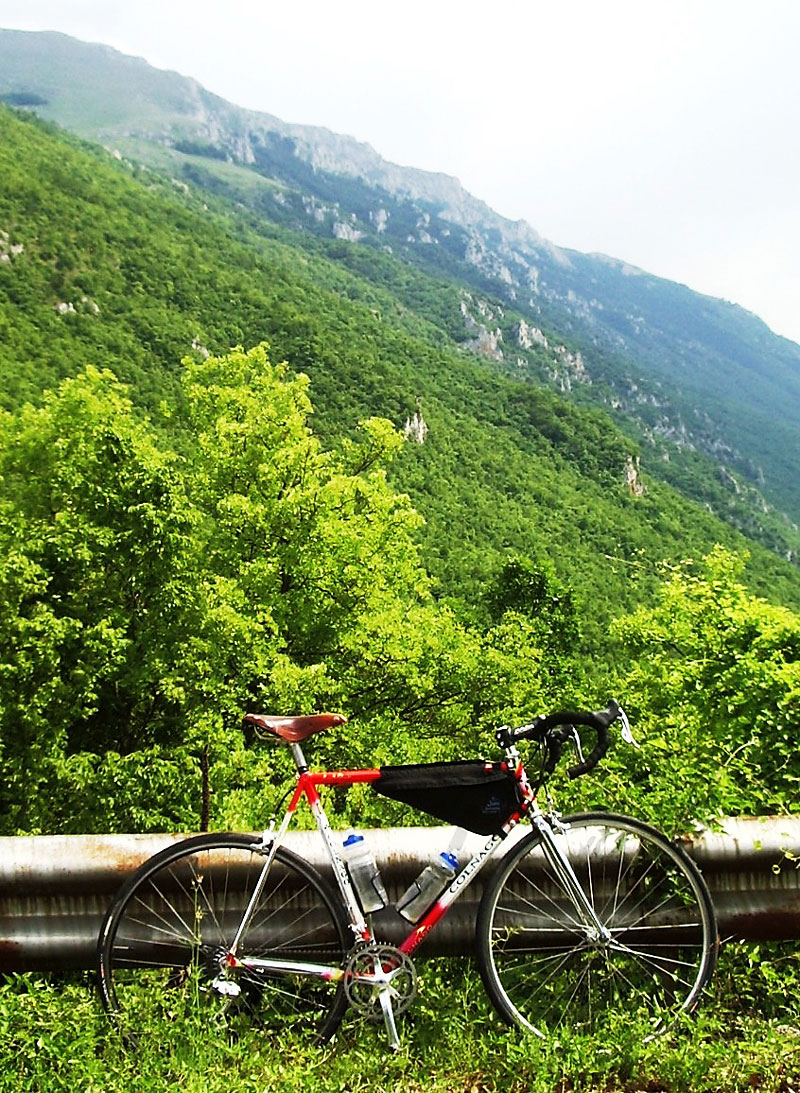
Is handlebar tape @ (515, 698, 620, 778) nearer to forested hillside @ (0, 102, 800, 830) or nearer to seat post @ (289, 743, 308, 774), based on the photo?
seat post @ (289, 743, 308, 774)

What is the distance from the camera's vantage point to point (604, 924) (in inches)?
122

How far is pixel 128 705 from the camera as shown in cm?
1286

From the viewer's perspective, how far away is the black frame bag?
300cm

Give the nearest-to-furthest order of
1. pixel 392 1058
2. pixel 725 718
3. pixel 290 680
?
pixel 392 1058, pixel 725 718, pixel 290 680

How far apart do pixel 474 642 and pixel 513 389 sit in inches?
4532

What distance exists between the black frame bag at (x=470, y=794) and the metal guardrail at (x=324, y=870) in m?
0.09

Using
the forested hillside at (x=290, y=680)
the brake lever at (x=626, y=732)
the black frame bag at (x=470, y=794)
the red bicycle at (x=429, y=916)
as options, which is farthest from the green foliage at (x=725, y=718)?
the black frame bag at (x=470, y=794)

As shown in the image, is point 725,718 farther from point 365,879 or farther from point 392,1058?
point 392,1058

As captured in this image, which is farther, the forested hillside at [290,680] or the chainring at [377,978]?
the chainring at [377,978]

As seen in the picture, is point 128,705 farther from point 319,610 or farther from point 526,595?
point 526,595

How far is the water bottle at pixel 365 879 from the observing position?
2957 millimetres

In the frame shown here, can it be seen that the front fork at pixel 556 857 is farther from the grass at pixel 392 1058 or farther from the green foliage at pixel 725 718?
the green foliage at pixel 725 718

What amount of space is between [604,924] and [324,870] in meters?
1.11

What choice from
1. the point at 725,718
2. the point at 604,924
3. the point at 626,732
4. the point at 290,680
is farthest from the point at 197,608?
the point at 626,732
